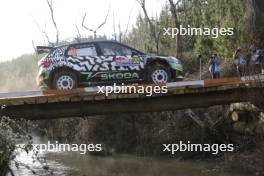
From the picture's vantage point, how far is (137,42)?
183 ft

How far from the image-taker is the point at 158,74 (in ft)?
54.0

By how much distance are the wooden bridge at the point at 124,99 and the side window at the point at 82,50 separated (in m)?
1.69

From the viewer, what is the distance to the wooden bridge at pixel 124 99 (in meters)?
14.5

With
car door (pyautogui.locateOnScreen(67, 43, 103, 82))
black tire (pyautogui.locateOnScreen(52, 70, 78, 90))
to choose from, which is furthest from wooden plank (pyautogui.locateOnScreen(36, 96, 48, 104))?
car door (pyautogui.locateOnScreen(67, 43, 103, 82))

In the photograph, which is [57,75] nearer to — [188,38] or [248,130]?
[248,130]

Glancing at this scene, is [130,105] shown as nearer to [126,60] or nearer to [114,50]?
[126,60]

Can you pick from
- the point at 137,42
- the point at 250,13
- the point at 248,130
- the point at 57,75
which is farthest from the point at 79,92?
the point at 137,42

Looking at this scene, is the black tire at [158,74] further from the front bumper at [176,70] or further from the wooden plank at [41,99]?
the wooden plank at [41,99]

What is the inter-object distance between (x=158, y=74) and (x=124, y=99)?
5.60 ft

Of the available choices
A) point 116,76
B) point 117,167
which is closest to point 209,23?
point 117,167

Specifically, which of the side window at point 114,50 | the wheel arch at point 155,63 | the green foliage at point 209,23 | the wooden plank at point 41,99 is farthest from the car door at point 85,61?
the green foliage at point 209,23

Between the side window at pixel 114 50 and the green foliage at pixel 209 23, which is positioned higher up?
the green foliage at pixel 209 23

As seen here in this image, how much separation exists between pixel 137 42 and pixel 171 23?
18906 millimetres

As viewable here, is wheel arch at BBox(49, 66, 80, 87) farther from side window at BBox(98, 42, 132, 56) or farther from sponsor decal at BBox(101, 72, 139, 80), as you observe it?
side window at BBox(98, 42, 132, 56)
